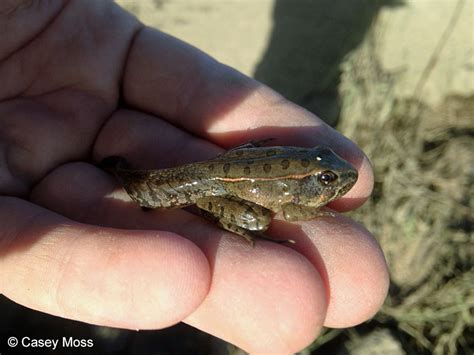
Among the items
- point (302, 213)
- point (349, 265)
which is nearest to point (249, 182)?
point (302, 213)

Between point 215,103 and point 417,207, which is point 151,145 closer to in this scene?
point 215,103

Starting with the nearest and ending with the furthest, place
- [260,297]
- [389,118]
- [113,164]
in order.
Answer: [260,297] < [113,164] < [389,118]

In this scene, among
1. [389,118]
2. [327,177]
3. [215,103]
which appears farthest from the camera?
[389,118]

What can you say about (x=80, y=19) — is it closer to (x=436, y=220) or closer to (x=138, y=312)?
(x=138, y=312)

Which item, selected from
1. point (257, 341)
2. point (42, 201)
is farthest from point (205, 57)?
point (257, 341)

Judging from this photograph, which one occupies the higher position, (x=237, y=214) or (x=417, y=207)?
(x=237, y=214)

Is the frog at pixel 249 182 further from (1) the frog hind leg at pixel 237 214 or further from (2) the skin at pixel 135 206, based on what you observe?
(2) the skin at pixel 135 206
